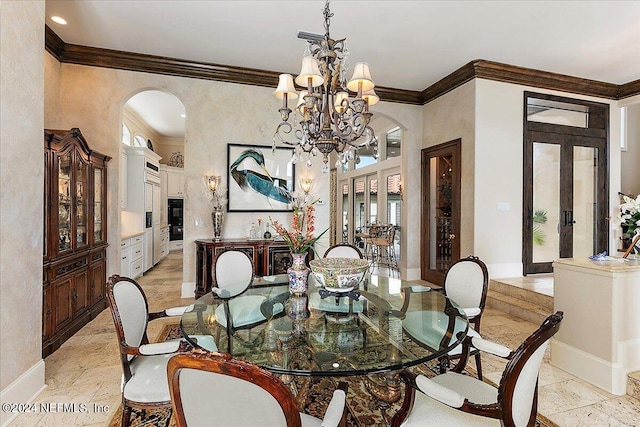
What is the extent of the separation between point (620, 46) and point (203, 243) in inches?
232

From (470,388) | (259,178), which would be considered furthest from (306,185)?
(470,388)

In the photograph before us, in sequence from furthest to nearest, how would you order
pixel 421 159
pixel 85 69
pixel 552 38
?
pixel 421 159 < pixel 85 69 < pixel 552 38

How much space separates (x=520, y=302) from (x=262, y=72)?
472 cm

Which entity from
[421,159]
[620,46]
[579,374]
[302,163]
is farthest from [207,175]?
[620,46]

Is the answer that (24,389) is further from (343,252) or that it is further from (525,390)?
(525,390)

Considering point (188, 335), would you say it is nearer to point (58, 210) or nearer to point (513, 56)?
point (58, 210)

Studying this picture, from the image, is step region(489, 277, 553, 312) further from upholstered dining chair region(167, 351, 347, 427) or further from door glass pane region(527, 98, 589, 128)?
upholstered dining chair region(167, 351, 347, 427)

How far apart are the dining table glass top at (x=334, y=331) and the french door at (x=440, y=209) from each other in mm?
3178

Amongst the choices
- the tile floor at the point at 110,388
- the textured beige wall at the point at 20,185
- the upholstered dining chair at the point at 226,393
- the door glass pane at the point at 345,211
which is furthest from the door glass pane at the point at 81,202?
the door glass pane at the point at 345,211

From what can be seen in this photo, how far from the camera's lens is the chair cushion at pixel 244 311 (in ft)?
6.00

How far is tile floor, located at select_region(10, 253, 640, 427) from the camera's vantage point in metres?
2.06

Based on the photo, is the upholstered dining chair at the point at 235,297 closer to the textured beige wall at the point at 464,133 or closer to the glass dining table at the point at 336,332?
the glass dining table at the point at 336,332

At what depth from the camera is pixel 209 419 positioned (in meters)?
0.93

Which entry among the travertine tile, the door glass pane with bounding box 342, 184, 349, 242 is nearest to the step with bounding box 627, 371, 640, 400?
the travertine tile
